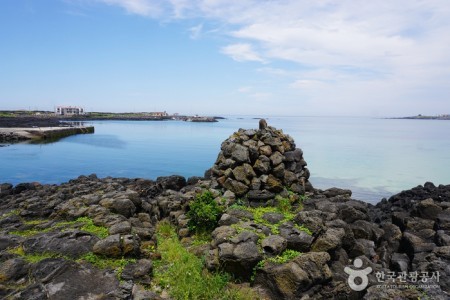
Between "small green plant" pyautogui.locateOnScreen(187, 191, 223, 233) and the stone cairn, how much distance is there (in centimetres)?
239

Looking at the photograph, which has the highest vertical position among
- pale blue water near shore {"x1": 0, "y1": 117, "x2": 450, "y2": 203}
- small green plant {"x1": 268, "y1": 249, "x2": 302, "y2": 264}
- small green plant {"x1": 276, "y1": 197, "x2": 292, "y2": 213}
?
small green plant {"x1": 276, "y1": 197, "x2": 292, "y2": 213}

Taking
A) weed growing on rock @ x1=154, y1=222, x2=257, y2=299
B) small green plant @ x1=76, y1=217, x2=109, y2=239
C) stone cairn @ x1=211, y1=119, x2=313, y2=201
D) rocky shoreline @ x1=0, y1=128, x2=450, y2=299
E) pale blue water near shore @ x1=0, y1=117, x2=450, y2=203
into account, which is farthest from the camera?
pale blue water near shore @ x1=0, y1=117, x2=450, y2=203

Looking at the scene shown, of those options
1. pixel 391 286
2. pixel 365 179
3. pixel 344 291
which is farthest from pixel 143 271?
pixel 365 179

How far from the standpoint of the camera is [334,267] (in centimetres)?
1151

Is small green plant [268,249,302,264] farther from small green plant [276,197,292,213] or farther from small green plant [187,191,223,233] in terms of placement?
small green plant [276,197,292,213]

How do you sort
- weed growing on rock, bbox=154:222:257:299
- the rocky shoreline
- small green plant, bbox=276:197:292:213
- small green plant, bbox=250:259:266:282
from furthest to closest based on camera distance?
small green plant, bbox=276:197:292:213
small green plant, bbox=250:259:266:282
the rocky shoreline
weed growing on rock, bbox=154:222:257:299

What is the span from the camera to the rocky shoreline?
32.2ft

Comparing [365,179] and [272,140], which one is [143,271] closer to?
[272,140]

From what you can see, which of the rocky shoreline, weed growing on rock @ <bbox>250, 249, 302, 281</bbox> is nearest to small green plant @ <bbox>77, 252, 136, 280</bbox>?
the rocky shoreline

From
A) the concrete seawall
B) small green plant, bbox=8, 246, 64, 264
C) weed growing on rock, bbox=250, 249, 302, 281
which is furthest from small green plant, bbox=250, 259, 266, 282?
the concrete seawall

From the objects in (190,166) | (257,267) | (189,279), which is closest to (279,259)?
(257,267)

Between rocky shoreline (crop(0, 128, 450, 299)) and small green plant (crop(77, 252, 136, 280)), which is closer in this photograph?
rocky shoreline (crop(0, 128, 450, 299))

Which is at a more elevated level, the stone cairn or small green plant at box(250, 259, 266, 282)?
the stone cairn

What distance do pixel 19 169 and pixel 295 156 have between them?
4196 centimetres
